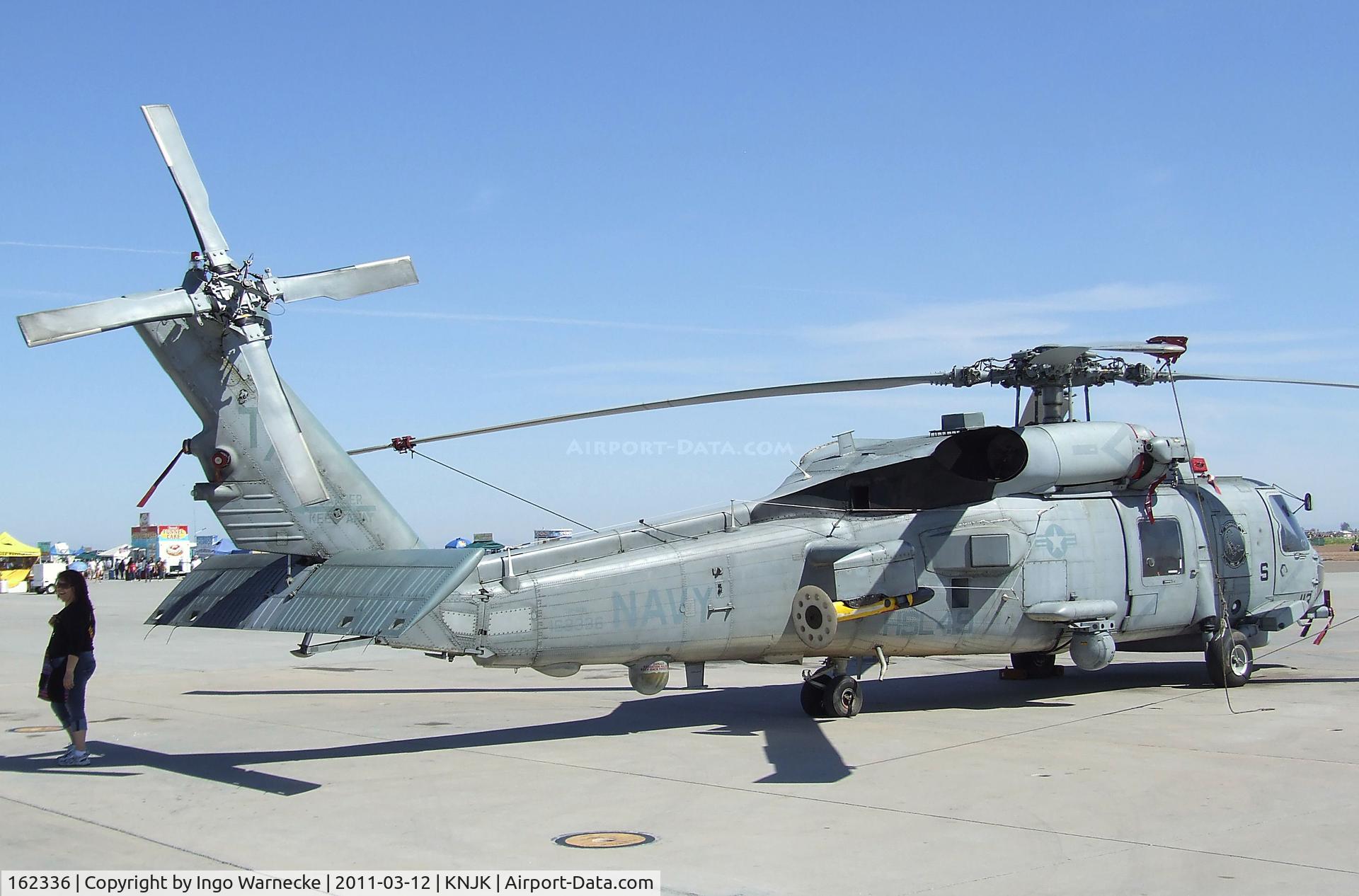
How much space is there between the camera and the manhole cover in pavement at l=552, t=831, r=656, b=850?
7.75 m

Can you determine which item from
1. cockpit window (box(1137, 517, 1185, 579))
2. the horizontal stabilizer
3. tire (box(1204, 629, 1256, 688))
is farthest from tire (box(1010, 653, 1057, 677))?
the horizontal stabilizer

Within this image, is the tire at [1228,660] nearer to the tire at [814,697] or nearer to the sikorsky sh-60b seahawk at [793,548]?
the sikorsky sh-60b seahawk at [793,548]

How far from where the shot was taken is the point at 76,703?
35.5 ft

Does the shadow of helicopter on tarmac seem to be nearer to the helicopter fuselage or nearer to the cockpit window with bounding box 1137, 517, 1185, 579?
the helicopter fuselage

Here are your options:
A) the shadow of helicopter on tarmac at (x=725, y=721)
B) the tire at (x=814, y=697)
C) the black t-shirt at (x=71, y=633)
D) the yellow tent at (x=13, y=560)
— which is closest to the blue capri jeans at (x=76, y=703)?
the black t-shirt at (x=71, y=633)

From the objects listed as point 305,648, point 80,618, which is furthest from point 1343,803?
point 80,618

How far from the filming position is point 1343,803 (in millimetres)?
8648

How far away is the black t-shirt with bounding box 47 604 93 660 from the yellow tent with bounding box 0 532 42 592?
203 feet

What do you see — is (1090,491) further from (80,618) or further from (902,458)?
(80,618)

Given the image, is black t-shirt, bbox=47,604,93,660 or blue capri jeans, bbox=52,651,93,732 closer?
black t-shirt, bbox=47,604,93,660

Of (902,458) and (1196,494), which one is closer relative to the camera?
(902,458)

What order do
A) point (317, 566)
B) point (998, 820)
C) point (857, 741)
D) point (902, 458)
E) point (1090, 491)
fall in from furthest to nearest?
point (1090, 491), point (902, 458), point (857, 741), point (317, 566), point (998, 820)

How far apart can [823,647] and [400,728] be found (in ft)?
15.9

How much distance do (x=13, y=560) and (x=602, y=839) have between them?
7242 centimetres
